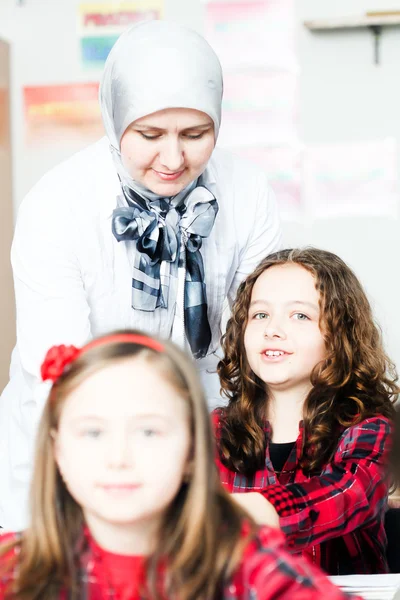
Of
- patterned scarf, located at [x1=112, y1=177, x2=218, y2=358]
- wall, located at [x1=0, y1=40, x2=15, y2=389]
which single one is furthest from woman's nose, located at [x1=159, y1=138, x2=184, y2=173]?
wall, located at [x1=0, y1=40, x2=15, y2=389]

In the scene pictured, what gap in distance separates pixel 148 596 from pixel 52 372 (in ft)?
0.79

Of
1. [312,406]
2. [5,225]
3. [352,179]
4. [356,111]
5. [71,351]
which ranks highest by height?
[356,111]

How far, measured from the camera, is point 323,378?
4.85ft

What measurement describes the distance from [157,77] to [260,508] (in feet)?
2.51

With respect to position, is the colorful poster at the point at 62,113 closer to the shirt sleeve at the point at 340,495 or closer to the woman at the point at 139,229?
the woman at the point at 139,229

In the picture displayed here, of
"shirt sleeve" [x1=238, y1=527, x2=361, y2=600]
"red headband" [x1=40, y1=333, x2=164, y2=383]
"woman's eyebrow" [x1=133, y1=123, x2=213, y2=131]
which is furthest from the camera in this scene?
"woman's eyebrow" [x1=133, y1=123, x2=213, y2=131]

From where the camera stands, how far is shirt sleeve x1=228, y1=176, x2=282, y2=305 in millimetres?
1829

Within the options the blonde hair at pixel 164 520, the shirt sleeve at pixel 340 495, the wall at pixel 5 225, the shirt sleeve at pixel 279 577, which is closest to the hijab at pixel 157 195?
the shirt sleeve at pixel 340 495

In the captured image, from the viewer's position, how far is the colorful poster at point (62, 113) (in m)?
3.44

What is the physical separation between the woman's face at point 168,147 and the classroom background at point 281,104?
5.52 feet

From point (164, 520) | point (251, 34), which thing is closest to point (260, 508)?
point (164, 520)

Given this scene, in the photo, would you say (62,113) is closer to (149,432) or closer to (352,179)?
(352,179)

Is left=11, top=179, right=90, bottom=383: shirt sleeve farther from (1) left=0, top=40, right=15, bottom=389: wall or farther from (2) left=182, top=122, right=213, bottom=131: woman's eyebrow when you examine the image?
(1) left=0, top=40, right=15, bottom=389: wall

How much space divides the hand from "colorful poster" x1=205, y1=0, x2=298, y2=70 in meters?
2.37
